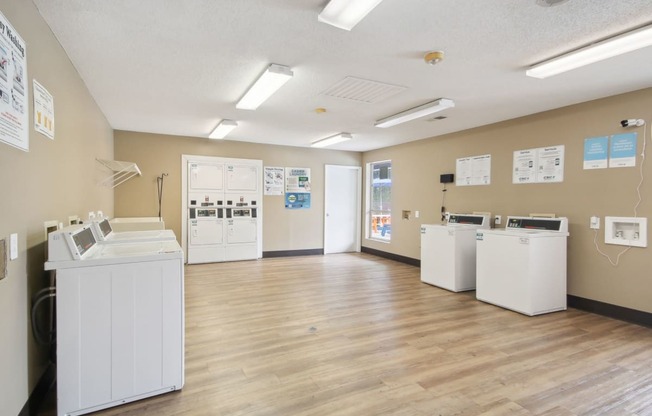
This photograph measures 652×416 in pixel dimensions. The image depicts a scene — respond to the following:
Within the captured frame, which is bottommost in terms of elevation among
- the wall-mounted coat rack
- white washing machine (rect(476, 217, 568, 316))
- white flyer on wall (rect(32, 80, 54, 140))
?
white washing machine (rect(476, 217, 568, 316))

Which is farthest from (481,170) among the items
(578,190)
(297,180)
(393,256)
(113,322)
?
(113,322)

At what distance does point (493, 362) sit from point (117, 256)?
2852mm

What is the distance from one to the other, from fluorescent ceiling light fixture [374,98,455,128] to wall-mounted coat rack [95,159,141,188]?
11.7 feet

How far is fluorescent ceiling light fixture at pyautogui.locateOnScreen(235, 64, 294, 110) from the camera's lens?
293 cm

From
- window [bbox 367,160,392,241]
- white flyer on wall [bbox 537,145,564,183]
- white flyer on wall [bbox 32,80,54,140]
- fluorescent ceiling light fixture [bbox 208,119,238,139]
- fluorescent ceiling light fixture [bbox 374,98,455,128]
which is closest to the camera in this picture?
white flyer on wall [bbox 32,80,54,140]

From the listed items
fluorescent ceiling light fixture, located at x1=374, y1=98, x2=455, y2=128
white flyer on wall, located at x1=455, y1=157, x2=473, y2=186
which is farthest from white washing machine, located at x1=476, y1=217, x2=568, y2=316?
fluorescent ceiling light fixture, located at x1=374, y1=98, x2=455, y2=128

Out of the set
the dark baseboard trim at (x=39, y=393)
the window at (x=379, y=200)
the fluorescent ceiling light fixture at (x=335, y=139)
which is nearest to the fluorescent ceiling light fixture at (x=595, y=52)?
the fluorescent ceiling light fixture at (x=335, y=139)

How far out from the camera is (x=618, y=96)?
142 inches

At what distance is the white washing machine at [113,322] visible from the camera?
6.18 ft

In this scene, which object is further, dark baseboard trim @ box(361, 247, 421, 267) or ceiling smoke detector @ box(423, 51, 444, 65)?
dark baseboard trim @ box(361, 247, 421, 267)

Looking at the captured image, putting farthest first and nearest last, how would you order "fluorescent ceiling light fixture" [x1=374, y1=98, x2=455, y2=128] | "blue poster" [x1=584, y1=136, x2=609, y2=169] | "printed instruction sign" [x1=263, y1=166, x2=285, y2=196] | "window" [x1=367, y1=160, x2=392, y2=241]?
1. "window" [x1=367, y1=160, x2=392, y2=241]
2. "printed instruction sign" [x1=263, y1=166, x2=285, y2=196]
3. "fluorescent ceiling light fixture" [x1=374, y1=98, x2=455, y2=128]
4. "blue poster" [x1=584, y1=136, x2=609, y2=169]

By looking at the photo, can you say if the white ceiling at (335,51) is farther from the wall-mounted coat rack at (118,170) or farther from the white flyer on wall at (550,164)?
the wall-mounted coat rack at (118,170)

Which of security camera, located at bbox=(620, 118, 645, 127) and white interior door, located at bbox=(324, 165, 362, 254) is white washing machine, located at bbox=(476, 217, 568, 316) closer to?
security camera, located at bbox=(620, 118, 645, 127)

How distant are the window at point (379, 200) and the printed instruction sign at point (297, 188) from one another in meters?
1.57
